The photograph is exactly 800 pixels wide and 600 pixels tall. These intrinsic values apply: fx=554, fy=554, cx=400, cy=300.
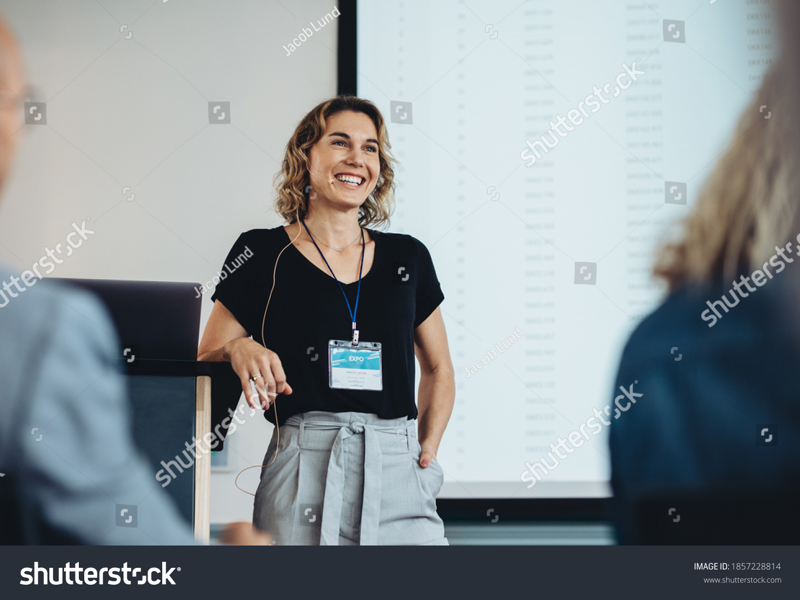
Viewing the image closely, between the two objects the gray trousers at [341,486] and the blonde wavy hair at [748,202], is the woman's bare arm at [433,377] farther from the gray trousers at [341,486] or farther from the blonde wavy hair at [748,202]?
the blonde wavy hair at [748,202]

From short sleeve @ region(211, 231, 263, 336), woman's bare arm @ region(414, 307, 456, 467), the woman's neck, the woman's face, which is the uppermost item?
the woman's face

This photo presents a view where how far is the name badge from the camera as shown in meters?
1.04

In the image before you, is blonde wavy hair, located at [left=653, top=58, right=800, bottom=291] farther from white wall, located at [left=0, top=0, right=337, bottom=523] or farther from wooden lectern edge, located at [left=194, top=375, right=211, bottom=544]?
white wall, located at [left=0, top=0, right=337, bottom=523]

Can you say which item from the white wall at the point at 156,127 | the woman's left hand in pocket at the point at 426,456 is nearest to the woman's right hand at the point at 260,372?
the woman's left hand in pocket at the point at 426,456

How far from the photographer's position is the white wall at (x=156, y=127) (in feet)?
5.55

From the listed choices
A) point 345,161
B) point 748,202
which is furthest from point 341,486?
point 748,202

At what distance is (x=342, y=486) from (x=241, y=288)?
0.43 meters

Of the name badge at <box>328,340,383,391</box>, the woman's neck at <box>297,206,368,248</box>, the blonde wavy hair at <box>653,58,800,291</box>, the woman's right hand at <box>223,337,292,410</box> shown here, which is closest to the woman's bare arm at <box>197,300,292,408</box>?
the woman's right hand at <box>223,337,292,410</box>

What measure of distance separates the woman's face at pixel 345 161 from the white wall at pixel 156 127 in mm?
550

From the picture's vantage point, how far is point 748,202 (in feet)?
3.64

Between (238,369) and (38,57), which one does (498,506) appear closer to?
(238,369)

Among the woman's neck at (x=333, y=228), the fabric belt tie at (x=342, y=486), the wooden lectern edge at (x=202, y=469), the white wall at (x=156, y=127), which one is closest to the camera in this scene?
the wooden lectern edge at (x=202, y=469)

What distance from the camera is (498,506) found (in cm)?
163

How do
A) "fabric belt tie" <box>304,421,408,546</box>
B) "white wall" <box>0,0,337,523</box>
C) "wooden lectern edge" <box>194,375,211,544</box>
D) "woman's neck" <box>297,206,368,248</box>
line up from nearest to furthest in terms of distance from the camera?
"wooden lectern edge" <box>194,375,211,544</box> < "fabric belt tie" <box>304,421,408,546</box> < "woman's neck" <box>297,206,368,248</box> < "white wall" <box>0,0,337,523</box>
